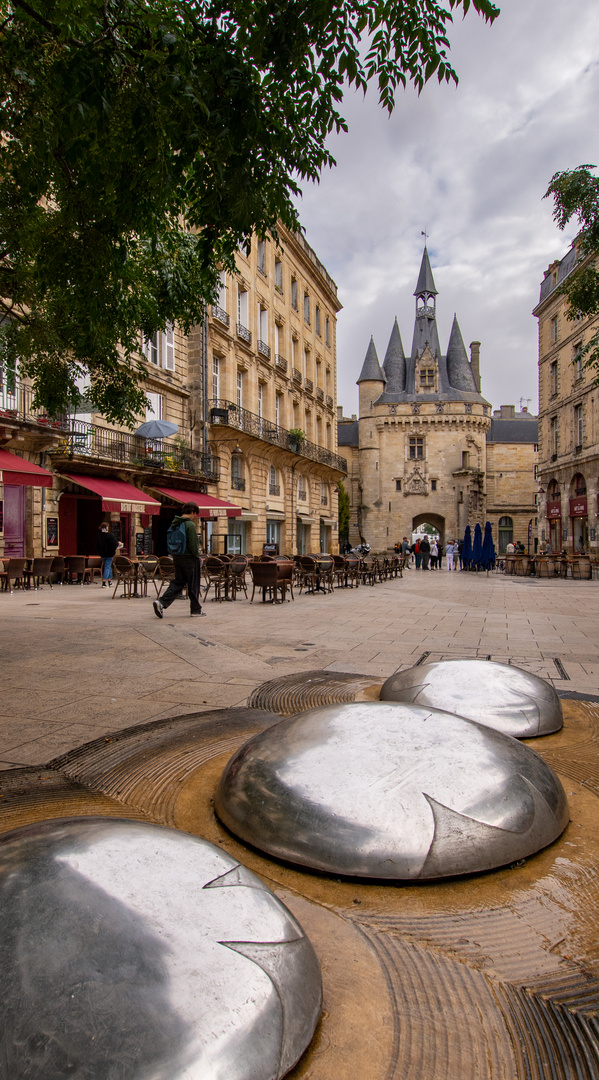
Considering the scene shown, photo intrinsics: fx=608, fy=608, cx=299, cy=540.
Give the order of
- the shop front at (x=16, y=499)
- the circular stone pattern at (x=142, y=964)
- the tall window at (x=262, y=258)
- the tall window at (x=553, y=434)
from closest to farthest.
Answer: the circular stone pattern at (x=142, y=964)
the shop front at (x=16, y=499)
the tall window at (x=262, y=258)
the tall window at (x=553, y=434)

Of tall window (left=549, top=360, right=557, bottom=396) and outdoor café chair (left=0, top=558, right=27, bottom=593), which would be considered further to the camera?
tall window (left=549, top=360, right=557, bottom=396)

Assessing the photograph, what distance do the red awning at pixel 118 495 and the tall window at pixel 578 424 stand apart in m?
21.0

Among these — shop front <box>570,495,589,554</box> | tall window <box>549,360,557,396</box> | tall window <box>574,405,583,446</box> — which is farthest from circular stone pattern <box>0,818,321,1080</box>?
tall window <box>549,360,557,396</box>

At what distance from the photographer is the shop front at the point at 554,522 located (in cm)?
3162

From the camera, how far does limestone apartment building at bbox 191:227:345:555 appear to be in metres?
24.7

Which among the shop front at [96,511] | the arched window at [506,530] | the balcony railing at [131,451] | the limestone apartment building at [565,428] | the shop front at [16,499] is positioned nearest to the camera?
the shop front at [16,499]

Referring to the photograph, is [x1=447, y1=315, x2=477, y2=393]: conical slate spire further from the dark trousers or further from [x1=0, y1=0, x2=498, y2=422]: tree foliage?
[x1=0, y1=0, x2=498, y2=422]: tree foliage

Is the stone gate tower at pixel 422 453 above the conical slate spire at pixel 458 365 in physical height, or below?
below

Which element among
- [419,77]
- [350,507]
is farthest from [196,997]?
[350,507]

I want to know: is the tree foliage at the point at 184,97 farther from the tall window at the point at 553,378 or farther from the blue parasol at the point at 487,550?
the tall window at the point at 553,378

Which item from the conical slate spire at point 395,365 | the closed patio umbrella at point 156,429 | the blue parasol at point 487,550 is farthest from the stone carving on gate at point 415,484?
the closed patio umbrella at point 156,429

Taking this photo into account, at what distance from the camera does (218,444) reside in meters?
24.5

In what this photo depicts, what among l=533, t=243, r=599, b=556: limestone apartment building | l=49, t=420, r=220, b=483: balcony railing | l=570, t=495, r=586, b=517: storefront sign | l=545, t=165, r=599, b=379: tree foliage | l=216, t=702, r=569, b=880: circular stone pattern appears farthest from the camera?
l=570, t=495, r=586, b=517: storefront sign

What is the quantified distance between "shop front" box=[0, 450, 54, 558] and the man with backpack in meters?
6.77
